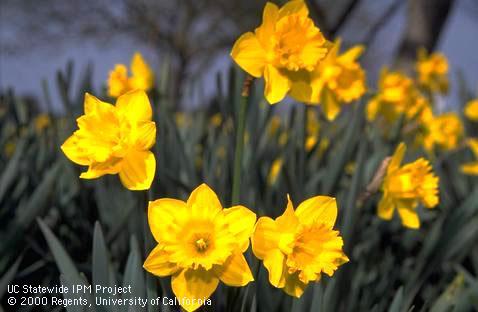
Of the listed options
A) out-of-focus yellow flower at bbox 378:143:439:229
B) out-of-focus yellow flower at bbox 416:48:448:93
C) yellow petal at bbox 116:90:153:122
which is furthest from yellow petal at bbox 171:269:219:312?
out-of-focus yellow flower at bbox 416:48:448:93

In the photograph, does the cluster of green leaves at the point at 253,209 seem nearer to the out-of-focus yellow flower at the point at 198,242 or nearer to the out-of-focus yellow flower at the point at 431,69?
the out-of-focus yellow flower at the point at 198,242

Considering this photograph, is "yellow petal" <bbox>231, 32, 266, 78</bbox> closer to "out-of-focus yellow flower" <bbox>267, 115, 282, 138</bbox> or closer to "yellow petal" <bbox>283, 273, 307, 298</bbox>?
"yellow petal" <bbox>283, 273, 307, 298</bbox>

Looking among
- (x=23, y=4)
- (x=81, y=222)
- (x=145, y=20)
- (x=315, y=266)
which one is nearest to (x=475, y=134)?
(x=81, y=222)

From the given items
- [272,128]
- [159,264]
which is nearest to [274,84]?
[159,264]

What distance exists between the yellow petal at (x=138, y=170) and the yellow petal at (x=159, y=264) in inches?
3.4

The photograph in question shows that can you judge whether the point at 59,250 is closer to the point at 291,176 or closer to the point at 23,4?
the point at 291,176

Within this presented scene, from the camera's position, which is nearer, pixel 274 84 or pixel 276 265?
pixel 276 265

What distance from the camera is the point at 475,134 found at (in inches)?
121

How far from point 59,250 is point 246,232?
1.17ft

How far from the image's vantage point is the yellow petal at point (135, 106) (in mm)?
772

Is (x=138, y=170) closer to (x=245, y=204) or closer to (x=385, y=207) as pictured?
(x=245, y=204)

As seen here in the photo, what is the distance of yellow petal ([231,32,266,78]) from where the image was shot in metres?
0.86

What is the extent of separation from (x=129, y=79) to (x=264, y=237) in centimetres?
74

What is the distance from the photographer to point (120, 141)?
2.46 ft
